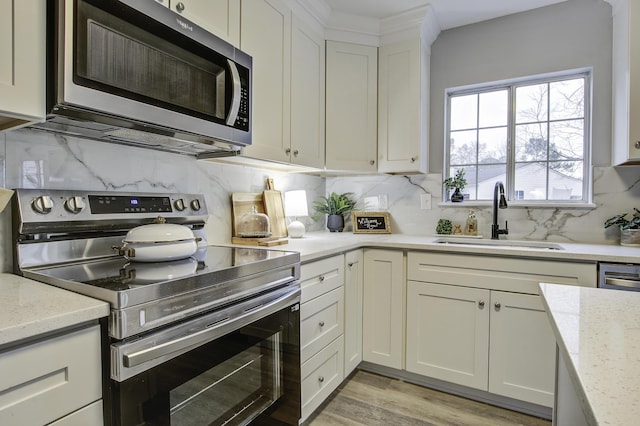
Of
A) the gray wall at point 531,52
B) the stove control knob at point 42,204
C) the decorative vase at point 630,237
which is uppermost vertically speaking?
the gray wall at point 531,52

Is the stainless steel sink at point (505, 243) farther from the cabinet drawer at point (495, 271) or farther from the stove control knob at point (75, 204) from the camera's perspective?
the stove control knob at point (75, 204)

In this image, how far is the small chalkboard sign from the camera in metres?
2.79

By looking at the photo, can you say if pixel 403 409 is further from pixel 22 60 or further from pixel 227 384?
pixel 22 60

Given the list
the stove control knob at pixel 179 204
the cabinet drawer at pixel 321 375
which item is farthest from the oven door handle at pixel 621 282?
the stove control knob at pixel 179 204

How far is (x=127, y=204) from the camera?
4.80 feet

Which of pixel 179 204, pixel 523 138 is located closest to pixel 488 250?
pixel 523 138

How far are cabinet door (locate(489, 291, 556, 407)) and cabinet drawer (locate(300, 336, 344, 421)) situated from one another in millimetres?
857

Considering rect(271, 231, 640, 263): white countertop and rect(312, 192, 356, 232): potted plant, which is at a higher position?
rect(312, 192, 356, 232): potted plant

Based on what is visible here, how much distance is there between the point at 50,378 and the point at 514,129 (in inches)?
114

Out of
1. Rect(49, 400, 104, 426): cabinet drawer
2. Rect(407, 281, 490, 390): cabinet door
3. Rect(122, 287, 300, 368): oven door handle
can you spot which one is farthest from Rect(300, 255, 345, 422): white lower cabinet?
Rect(49, 400, 104, 426): cabinet drawer

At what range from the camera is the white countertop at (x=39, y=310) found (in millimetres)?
703

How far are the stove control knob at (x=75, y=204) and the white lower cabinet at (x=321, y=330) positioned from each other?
36.6 inches

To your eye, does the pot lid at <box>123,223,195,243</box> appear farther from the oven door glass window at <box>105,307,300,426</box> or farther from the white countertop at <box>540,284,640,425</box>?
the white countertop at <box>540,284,640,425</box>

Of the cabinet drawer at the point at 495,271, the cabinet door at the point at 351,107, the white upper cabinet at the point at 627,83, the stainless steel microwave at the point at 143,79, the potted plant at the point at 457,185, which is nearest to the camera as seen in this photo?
the stainless steel microwave at the point at 143,79
